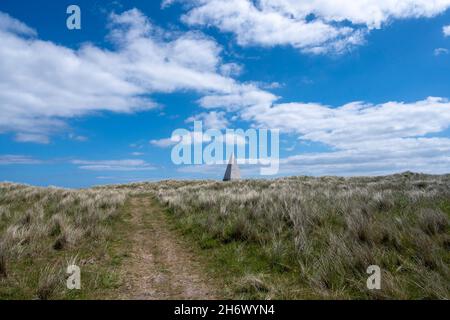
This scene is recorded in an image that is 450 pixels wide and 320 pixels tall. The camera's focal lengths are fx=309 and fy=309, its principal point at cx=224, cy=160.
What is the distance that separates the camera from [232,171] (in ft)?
150

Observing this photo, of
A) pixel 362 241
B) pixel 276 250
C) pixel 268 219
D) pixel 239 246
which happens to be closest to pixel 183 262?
Answer: pixel 239 246

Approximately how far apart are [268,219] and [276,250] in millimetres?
3030

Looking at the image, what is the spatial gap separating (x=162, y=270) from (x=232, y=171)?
126 ft

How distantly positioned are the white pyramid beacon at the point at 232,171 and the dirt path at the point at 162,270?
3350 centimetres

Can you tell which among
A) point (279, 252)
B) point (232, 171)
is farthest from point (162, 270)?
point (232, 171)

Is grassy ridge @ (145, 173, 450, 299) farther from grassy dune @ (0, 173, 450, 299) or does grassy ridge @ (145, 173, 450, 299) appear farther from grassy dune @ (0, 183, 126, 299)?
grassy dune @ (0, 183, 126, 299)

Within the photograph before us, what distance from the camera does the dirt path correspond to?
6.18m

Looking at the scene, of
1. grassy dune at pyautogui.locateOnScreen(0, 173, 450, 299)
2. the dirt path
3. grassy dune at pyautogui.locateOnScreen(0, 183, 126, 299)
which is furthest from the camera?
the dirt path

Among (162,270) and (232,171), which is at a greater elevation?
(232,171)

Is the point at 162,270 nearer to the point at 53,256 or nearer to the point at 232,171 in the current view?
the point at 53,256

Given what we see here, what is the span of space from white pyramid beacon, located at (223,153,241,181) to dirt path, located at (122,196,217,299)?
33.5 meters

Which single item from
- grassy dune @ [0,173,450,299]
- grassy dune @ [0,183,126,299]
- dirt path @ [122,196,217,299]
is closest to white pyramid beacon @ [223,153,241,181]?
grassy dune @ [0,183,126,299]

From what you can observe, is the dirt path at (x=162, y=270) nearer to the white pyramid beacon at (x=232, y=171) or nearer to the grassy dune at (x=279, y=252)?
the grassy dune at (x=279, y=252)

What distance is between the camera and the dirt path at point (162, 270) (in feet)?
20.3
